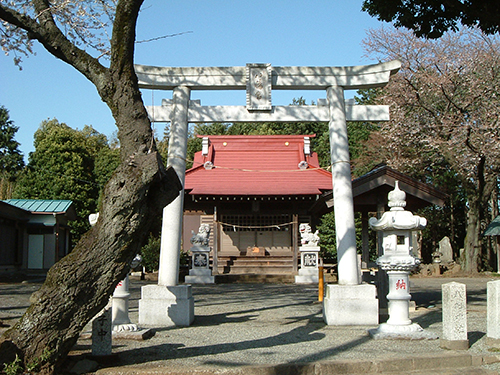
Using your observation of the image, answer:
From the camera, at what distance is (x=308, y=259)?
2094 cm

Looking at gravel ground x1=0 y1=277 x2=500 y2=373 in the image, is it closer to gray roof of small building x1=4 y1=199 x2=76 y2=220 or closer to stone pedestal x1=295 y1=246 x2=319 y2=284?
stone pedestal x1=295 y1=246 x2=319 y2=284

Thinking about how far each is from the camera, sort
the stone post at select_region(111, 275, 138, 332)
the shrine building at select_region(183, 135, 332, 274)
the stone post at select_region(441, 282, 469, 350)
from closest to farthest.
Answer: the stone post at select_region(441, 282, 469, 350)
the stone post at select_region(111, 275, 138, 332)
the shrine building at select_region(183, 135, 332, 274)

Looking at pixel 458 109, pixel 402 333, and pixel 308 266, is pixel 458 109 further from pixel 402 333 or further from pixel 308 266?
pixel 402 333

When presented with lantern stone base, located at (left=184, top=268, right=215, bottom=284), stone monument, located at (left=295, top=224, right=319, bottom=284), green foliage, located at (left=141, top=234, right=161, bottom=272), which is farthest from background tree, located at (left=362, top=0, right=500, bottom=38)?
green foliage, located at (left=141, top=234, right=161, bottom=272)

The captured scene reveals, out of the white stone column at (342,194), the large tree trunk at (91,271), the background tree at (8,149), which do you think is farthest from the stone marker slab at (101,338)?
the background tree at (8,149)

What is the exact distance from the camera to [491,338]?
7.18 meters

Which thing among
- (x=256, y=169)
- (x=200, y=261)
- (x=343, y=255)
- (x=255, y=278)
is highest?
(x=256, y=169)

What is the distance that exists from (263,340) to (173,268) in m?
2.66

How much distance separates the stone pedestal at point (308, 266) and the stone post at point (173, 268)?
11373 millimetres

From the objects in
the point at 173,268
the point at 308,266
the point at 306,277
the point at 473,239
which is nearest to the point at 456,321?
the point at 173,268

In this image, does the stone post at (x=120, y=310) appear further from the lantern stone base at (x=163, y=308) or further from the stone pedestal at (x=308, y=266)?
the stone pedestal at (x=308, y=266)

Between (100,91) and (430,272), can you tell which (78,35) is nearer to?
(100,91)

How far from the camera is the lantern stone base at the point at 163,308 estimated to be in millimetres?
9172

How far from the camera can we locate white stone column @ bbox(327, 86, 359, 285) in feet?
31.1
